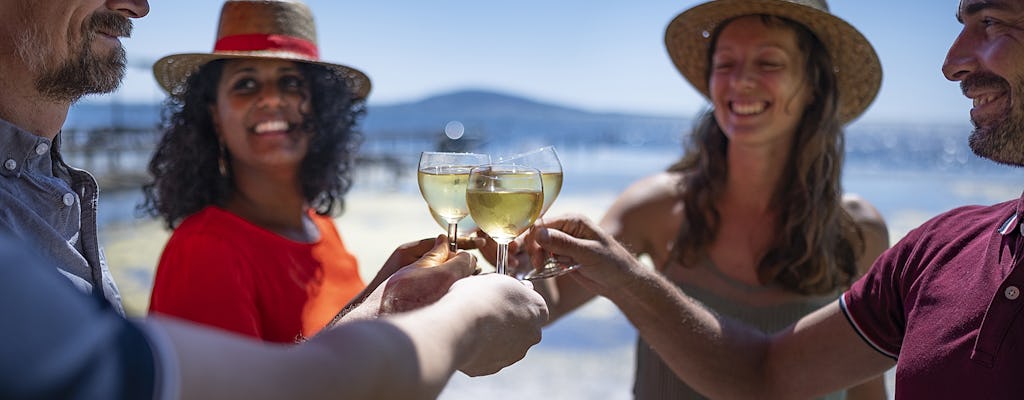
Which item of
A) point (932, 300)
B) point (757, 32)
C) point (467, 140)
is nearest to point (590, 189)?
point (467, 140)

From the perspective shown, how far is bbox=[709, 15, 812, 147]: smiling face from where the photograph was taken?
3389mm

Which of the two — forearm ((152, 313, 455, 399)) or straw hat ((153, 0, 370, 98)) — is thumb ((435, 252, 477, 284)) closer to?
forearm ((152, 313, 455, 399))

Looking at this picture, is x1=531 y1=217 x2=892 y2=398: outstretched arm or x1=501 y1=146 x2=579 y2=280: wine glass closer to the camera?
x1=501 y1=146 x2=579 y2=280: wine glass

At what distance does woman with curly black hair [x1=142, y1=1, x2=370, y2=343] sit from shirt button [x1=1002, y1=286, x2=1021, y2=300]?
223cm

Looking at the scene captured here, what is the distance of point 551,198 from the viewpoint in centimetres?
241

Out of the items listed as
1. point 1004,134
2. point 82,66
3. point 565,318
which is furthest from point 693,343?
point 565,318

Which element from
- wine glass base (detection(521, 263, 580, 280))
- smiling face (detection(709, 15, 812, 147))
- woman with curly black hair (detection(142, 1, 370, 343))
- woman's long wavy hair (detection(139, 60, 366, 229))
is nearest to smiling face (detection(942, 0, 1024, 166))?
smiling face (detection(709, 15, 812, 147))

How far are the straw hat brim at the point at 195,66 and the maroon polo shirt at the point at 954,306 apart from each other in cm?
248

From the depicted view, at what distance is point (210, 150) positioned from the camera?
143 inches

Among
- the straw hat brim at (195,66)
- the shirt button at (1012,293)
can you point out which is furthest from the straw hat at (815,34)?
the shirt button at (1012,293)

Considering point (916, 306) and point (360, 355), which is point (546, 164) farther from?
point (360, 355)

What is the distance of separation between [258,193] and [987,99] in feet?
9.28

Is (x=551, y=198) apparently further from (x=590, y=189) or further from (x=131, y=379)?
(x=590, y=189)

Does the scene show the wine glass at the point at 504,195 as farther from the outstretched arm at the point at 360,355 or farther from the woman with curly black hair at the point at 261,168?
the woman with curly black hair at the point at 261,168
